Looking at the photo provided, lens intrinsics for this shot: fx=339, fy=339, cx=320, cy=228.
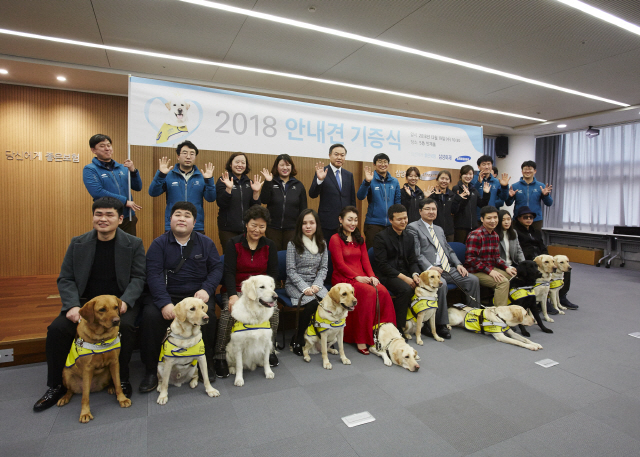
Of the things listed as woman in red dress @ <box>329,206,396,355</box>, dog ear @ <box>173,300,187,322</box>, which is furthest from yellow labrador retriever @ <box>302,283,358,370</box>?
dog ear @ <box>173,300,187,322</box>

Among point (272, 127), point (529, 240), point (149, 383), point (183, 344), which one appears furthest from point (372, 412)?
point (529, 240)

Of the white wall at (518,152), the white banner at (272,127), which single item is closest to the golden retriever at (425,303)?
the white banner at (272,127)

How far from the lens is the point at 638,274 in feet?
21.8

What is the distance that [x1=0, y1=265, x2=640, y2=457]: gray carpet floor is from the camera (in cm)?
174

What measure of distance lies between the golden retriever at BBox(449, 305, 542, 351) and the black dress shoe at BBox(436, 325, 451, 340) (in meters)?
0.26

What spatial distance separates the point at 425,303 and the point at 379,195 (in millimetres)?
1458

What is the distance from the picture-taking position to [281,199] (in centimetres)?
364

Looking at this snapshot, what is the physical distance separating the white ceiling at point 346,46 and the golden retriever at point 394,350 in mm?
3102

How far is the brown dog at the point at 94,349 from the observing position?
1954mm

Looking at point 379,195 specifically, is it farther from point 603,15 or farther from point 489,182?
point 603,15

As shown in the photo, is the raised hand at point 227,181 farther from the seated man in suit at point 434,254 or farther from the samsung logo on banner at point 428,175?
the samsung logo on banner at point 428,175

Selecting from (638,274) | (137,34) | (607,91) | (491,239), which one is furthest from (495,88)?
(137,34)

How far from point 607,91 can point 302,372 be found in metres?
6.91

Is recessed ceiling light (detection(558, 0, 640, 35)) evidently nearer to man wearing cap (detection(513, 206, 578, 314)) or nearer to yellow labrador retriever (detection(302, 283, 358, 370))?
man wearing cap (detection(513, 206, 578, 314))
